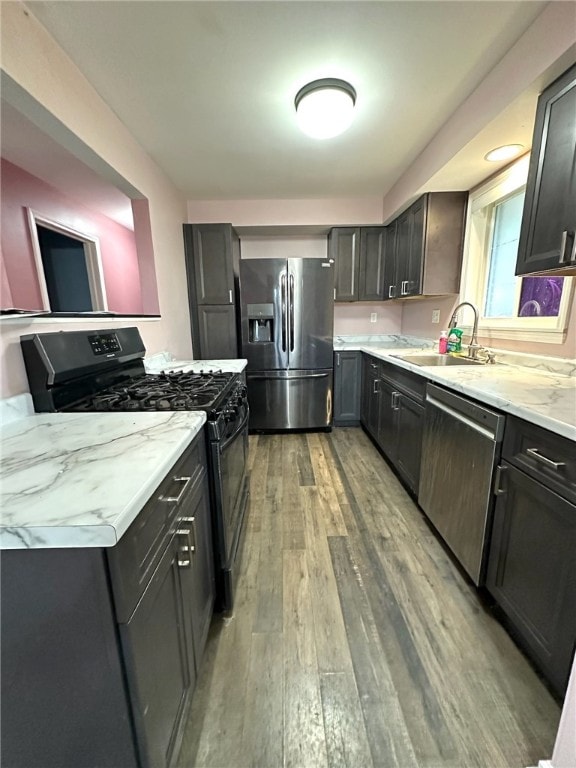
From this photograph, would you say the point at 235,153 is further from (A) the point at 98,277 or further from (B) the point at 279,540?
(B) the point at 279,540

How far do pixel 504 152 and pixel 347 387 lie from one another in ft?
7.13

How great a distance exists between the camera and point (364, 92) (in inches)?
65.9

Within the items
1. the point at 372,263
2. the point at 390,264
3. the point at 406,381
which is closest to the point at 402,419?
the point at 406,381

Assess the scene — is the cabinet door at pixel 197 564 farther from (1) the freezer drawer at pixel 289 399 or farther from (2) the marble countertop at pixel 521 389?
(1) the freezer drawer at pixel 289 399

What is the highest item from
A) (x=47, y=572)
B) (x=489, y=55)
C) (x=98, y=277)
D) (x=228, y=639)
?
(x=489, y=55)

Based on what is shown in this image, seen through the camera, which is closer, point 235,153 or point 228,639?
point 228,639

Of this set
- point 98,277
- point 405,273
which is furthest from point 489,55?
point 98,277

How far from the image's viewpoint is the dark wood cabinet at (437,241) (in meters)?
2.47

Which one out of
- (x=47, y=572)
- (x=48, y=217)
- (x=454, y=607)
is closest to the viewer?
(x=47, y=572)

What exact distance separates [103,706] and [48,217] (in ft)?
11.9

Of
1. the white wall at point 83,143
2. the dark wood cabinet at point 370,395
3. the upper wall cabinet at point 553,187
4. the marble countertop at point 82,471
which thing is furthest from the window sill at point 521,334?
the white wall at point 83,143

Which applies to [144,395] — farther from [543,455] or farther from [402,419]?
[402,419]

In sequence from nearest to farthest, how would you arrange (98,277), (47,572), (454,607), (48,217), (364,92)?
(47,572) < (454,607) < (364,92) < (48,217) < (98,277)

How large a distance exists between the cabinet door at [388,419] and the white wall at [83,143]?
184 centimetres
